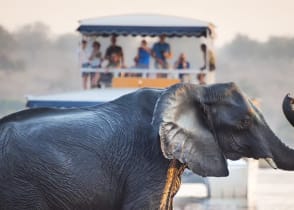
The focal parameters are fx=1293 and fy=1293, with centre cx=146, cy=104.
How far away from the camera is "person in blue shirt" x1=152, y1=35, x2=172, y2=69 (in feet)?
61.3

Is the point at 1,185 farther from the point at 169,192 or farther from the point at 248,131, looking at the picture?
the point at 248,131

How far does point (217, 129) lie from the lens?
7184mm

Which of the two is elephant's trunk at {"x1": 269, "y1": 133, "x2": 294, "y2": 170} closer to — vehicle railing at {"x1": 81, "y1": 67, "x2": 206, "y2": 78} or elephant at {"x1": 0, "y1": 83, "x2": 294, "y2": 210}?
elephant at {"x1": 0, "y1": 83, "x2": 294, "y2": 210}

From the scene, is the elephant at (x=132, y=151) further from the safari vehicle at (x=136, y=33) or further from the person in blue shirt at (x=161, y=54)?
the person in blue shirt at (x=161, y=54)

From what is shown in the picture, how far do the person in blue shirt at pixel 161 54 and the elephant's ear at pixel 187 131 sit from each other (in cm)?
1145

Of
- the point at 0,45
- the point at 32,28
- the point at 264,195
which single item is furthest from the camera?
the point at 32,28

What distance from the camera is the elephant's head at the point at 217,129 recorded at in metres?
7.02

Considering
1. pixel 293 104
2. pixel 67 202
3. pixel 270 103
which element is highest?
pixel 293 104

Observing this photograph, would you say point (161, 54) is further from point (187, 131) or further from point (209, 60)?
point (187, 131)

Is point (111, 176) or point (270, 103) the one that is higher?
point (111, 176)

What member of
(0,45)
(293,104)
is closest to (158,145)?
(293,104)

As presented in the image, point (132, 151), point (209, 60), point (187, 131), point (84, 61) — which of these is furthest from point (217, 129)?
point (209, 60)

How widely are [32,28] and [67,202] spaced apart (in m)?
27.2

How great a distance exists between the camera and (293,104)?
7.08 m
